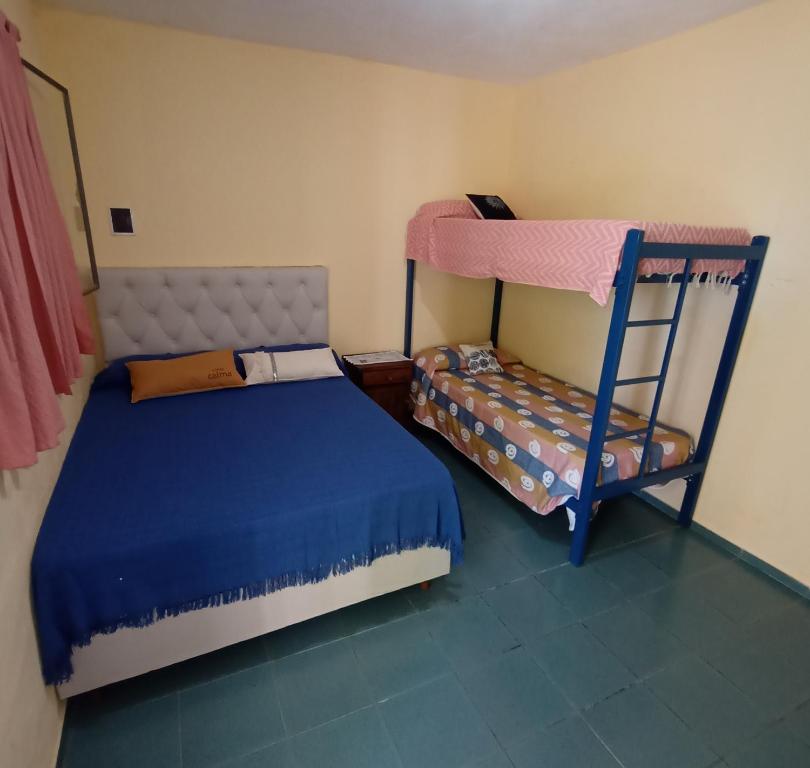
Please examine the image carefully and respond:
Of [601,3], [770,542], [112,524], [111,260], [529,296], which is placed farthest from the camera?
[529,296]

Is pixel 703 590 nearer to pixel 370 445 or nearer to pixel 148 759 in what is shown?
pixel 370 445

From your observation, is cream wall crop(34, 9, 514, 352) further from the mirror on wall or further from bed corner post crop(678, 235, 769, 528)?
bed corner post crop(678, 235, 769, 528)

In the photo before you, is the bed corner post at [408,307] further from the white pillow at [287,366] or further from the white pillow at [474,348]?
the white pillow at [287,366]

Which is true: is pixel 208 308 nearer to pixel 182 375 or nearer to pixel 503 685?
pixel 182 375

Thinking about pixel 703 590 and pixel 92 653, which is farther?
pixel 703 590

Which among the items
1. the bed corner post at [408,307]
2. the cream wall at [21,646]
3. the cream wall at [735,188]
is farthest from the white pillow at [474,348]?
the cream wall at [21,646]

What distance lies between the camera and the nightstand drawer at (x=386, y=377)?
3257 millimetres

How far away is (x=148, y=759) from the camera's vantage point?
1.42 metres

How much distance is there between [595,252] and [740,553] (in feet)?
5.66

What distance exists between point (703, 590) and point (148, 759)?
2.26 metres

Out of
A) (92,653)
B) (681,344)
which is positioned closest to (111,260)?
(92,653)

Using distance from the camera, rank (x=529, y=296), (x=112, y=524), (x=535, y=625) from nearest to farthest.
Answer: (x=112, y=524) < (x=535, y=625) < (x=529, y=296)

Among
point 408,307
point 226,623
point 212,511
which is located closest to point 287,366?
point 408,307

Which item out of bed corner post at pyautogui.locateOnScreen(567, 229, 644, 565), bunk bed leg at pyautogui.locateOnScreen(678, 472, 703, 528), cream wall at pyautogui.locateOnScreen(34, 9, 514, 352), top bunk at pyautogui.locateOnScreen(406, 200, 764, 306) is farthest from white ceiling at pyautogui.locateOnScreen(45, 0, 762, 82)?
bunk bed leg at pyautogui.locateOnScreen(678, 472, 703, 528)
